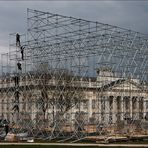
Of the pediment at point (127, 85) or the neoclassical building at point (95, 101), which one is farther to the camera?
the pediment at point (127, 85)

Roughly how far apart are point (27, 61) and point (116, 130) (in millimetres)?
11393

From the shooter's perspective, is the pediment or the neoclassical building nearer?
the neoclassical building

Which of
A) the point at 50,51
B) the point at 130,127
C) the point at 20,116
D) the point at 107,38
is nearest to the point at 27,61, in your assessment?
the point at 50,51

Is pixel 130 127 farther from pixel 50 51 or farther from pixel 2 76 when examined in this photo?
pixel 2 76

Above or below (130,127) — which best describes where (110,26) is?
above

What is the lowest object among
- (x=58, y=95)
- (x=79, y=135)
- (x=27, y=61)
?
(x=79, y=135)

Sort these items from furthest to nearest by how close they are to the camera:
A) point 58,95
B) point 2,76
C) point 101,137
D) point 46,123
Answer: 1. point 2,76
2. point 58,95
3. point 46,123
4. point 101,137

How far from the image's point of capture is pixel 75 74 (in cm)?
4691

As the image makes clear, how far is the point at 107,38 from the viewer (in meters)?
43.5

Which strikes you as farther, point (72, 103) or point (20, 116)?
point (72, 103)

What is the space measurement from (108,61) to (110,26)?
3817 millimetres

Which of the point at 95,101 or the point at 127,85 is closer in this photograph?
the point at 127,85

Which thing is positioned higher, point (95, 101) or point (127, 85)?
point (127, 85)

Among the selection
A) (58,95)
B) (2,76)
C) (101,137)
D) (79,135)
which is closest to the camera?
(101,137)
